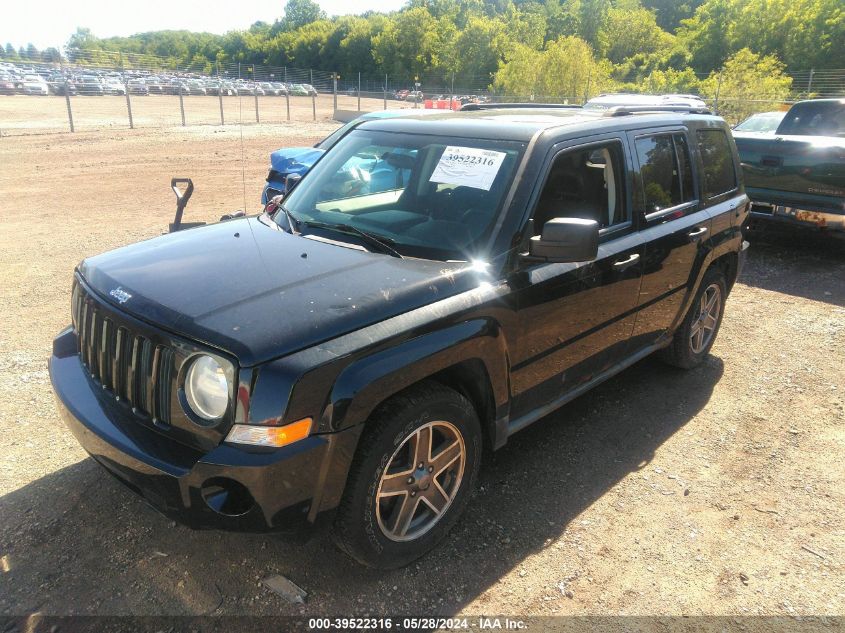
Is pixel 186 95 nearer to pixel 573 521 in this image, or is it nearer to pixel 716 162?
pixel 716 162

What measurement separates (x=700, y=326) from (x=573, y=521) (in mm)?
2434

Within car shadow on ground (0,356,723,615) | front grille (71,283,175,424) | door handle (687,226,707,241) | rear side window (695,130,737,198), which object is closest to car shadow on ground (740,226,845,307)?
rear side window (695,130,737,198)

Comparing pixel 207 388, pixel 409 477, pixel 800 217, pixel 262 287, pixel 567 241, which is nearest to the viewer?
pixel 207 388

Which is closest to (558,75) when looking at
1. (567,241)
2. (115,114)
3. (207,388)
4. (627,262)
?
(115,114)

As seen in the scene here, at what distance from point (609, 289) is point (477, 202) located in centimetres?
100

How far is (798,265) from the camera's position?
26.6 ft

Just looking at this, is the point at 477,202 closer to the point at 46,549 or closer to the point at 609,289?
the point at 609,289

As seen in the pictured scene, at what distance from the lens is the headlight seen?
7.42ft

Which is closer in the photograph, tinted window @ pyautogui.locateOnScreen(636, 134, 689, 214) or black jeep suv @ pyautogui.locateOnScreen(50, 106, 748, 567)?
black jeep suv @ pyautogui.locateOnScreen(50, 106, 748, 567)

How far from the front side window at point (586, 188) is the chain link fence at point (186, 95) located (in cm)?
1768

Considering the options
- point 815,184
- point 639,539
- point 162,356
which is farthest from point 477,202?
point 815,184

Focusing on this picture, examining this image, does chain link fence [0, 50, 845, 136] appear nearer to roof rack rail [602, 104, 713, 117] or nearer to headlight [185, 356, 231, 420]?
roof rack rail [602, 104, 713, 117]

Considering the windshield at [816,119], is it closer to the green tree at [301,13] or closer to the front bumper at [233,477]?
the front bumper at [233,477]

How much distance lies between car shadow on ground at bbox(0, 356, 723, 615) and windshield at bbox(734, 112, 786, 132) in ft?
31.9
